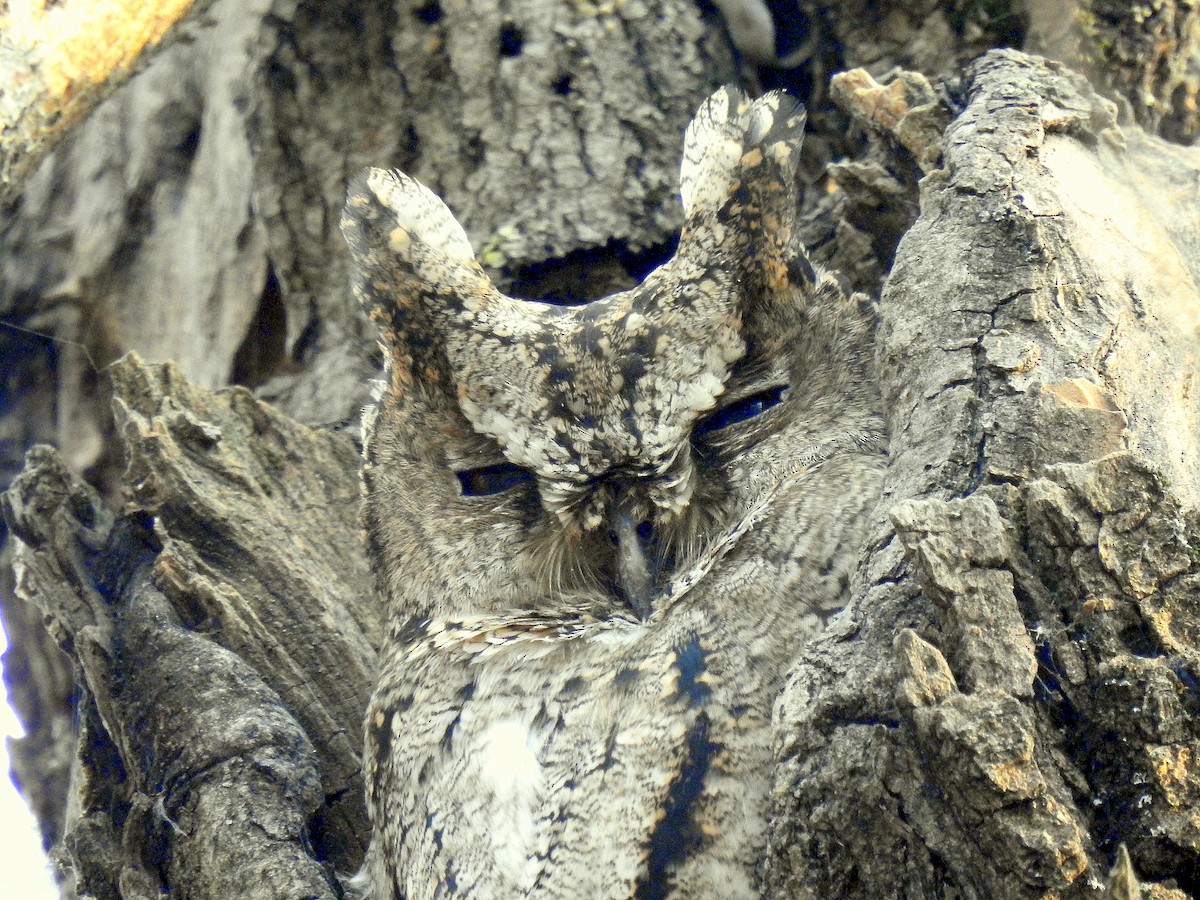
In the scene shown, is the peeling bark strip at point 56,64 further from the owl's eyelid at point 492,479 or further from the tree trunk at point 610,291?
the owl's eyelid at point 492,479

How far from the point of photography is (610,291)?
2.76 meters

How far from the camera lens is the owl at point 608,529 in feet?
5.42

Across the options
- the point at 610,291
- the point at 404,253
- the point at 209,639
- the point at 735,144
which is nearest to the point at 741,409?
the point at 735,144

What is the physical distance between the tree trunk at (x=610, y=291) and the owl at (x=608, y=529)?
0.18m

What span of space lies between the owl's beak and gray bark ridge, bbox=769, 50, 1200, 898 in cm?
45

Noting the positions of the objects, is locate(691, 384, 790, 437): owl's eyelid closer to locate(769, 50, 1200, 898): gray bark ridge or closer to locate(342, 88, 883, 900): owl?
locate(342, 88, 883, 900): owl

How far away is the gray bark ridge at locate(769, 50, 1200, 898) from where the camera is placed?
1200 millimetres

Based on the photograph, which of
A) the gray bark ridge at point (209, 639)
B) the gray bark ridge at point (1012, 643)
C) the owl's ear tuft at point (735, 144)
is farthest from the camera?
the owl's ear tuft at point (735, 144)

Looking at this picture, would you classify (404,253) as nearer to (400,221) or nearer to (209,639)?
(400,221)

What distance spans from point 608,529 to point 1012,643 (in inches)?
34.0

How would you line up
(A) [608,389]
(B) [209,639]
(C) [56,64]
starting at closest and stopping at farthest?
(A) [608,389] → (C) [56,64] → (B) [209,639]

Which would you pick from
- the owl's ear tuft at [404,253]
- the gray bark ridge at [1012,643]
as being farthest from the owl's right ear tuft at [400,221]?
the gray bark ridge at [1012,643]

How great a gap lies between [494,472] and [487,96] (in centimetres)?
122

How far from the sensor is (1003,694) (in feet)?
4.01
